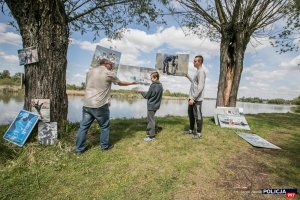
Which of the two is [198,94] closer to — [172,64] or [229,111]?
[172,64]

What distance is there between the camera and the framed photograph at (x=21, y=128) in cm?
502

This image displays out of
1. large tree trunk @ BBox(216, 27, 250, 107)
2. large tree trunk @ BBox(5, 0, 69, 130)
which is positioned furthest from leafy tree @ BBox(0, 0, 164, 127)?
large tree trunk @ BBox(216, 27, 250, 107)

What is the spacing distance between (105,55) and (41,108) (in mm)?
2275

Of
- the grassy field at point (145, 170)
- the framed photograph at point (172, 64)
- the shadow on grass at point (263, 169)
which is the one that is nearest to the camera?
the grassy field at point (145, 170)

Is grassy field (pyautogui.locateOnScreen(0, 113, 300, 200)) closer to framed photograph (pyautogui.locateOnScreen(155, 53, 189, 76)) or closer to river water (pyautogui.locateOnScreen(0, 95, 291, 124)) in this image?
framed photograph (pyautogui.locateOnScreen(155, 53, 189, 76))

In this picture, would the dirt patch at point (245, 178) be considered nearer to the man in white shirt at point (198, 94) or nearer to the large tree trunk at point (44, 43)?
the man in white shirt at point (198, 94)

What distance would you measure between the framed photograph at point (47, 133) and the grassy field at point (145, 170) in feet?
0.56

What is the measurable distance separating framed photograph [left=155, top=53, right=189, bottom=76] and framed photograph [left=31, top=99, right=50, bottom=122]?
3.83 meters

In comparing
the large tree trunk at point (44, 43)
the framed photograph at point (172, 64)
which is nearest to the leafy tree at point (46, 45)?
the large tree trunk at point (44, 43)

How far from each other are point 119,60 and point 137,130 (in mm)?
2223

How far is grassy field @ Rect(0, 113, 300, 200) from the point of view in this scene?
366 centimetres

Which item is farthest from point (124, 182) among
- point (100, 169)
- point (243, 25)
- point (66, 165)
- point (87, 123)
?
point (243, 25)

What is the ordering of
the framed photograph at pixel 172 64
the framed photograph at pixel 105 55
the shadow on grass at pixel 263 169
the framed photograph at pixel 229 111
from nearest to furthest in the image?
1. the shadow on grass at pixel 263 169
2. the framed photograph at pixel 105 55
3. the framed photograph at pixel 172 64
4. the framed photograph at pixel 229 111

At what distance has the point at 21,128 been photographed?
516cm
